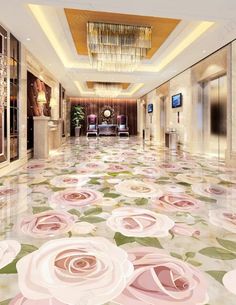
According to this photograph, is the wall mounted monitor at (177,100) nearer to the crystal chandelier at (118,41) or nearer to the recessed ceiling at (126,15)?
the recessed ceiling at (126,15)

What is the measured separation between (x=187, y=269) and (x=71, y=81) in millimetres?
11460

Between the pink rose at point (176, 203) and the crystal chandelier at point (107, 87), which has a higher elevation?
the crystal chandelier at point (107, 87)

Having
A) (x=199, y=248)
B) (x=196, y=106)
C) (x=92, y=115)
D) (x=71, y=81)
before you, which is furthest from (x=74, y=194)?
(x=92, y=115)

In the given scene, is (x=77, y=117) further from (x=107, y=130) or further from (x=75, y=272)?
(x=75, y=272)

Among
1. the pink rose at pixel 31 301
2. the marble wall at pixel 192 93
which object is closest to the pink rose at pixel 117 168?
the marble wall at pixel 192 93

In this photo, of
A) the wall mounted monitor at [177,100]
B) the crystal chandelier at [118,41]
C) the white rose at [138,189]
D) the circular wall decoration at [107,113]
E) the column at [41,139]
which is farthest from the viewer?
the circular wall decoration at [107,113]

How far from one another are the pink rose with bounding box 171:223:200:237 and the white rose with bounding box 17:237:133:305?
2.01ft

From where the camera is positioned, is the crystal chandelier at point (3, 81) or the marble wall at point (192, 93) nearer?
the crystal chandelier at point (3, 81)

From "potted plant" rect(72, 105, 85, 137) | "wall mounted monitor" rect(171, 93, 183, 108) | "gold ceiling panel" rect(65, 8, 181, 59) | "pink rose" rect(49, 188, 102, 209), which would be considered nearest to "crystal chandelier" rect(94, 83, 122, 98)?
"wall mounted monitor" rect(171, 93, 183, 108)

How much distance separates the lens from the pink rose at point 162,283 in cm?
135

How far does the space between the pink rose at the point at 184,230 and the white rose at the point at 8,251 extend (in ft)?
4.27

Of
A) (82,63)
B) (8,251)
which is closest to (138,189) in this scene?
(8,251)

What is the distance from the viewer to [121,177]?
15.2 ft

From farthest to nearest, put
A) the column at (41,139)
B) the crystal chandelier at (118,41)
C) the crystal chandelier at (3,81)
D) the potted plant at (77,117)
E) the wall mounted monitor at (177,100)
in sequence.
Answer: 1. the potted plant at (77,117)
2. the wall mounted monitor at (177,100)
3. the column at (41,139)
4. the crystal chandelier at (118,41)
5. the crystal chandelier at (3,81)
